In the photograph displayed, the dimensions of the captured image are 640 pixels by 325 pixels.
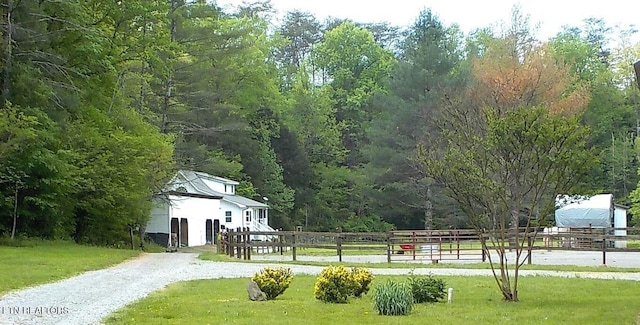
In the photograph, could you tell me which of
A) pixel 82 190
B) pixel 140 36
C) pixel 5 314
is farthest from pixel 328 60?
pixel 5 314

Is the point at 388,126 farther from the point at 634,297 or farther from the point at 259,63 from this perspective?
the point at 634,297

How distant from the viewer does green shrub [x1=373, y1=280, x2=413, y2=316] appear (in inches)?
408

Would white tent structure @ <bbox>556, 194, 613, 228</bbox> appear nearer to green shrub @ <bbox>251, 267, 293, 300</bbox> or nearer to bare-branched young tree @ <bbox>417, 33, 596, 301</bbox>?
bare-branched young tree @ <bbox>417, 33, 596, 301</bbox>

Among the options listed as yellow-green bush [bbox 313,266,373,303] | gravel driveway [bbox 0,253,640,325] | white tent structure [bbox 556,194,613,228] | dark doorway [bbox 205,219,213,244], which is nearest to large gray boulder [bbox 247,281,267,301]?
yellow-green bush [bbox 313,266,373,303]

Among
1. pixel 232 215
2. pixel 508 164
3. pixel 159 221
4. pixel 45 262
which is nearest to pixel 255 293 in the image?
pixel 508 164

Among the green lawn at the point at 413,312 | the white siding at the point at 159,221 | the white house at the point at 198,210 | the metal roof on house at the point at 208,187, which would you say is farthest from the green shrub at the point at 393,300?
the metal roof on house at the point at 208,187

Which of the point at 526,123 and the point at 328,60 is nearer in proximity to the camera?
the point at 526,123

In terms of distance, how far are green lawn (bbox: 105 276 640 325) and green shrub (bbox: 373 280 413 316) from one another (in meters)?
0.15

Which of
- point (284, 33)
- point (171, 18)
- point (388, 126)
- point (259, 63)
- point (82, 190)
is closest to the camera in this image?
point (82, 190)

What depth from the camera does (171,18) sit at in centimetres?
4050

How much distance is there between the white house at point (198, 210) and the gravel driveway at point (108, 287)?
52.1 feet

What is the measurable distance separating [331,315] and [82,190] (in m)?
23.6

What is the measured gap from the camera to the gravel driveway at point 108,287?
400 inches

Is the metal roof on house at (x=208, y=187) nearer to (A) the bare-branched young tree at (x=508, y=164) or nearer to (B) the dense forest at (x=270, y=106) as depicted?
(B) the dense forest at (x=270, y=106)
